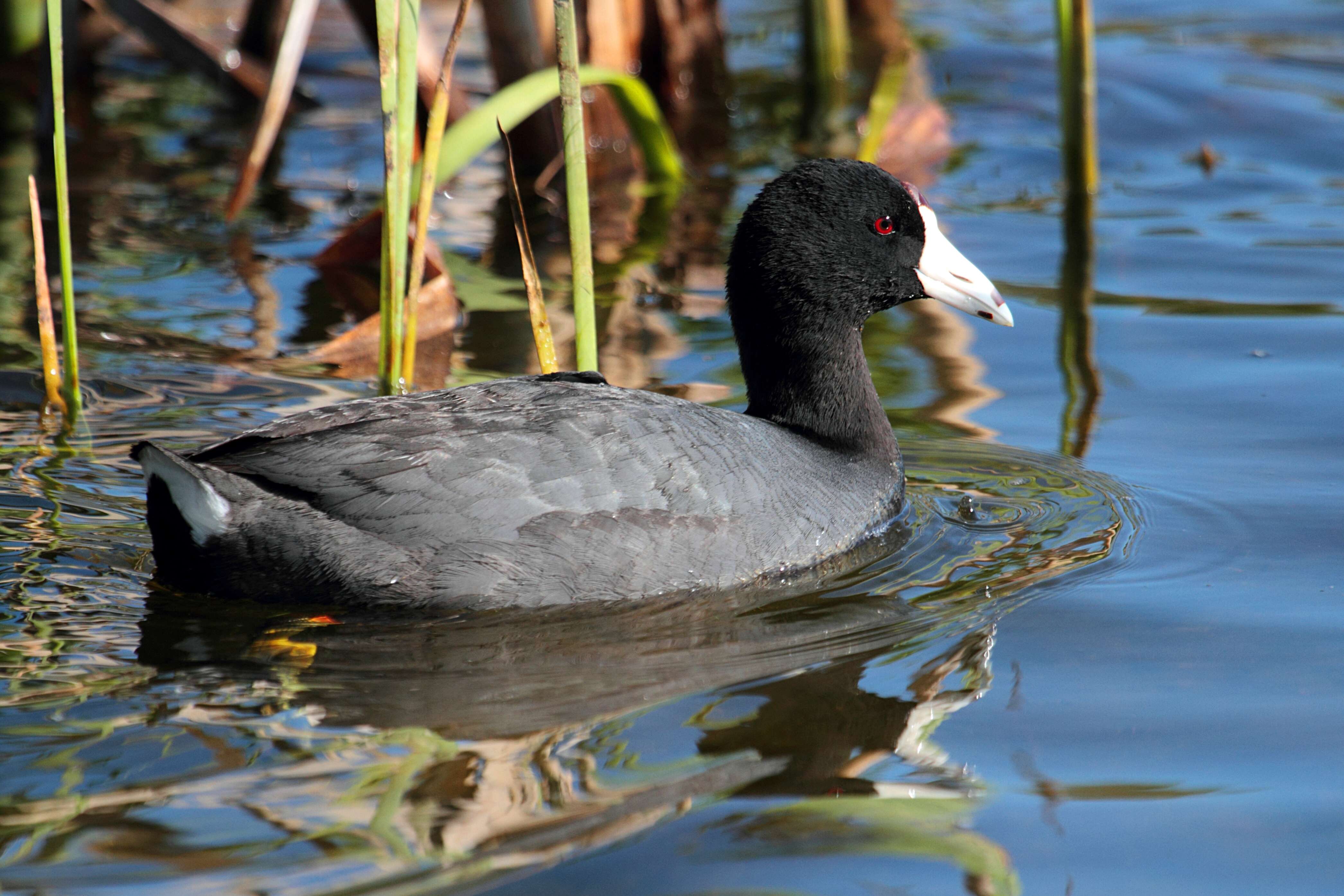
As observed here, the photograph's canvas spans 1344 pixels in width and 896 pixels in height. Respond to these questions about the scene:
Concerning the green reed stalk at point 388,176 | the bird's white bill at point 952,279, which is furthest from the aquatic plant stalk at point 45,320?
the bird's white bill at point 952,279

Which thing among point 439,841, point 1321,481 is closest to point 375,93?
point 1321,481

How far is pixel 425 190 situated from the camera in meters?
4.09

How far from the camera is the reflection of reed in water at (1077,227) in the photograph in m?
5.12

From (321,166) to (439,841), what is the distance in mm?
5876

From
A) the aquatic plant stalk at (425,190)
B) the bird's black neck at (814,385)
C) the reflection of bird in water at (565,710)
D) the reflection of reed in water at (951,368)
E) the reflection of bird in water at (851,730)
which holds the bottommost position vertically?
the reflection of bird in water at (851,730)

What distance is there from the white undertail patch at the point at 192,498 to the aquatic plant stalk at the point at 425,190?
2.68 feet

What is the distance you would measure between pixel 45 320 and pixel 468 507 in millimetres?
1575

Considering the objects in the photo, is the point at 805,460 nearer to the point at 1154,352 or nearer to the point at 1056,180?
the point at 1154,352

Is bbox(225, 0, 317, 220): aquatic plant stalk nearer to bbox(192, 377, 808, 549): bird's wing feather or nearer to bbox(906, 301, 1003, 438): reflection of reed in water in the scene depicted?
bbox(192, 377, 808, 549): bird's wing feather

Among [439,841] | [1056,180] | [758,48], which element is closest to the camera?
[439,841]

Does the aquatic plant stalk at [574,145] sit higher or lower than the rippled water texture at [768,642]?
higher

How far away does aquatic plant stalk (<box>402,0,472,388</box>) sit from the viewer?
3898mm

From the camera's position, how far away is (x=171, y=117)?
8.76m

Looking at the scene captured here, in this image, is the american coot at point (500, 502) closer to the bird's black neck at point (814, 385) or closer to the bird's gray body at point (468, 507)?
the bird's gray body at point (468, 507)
